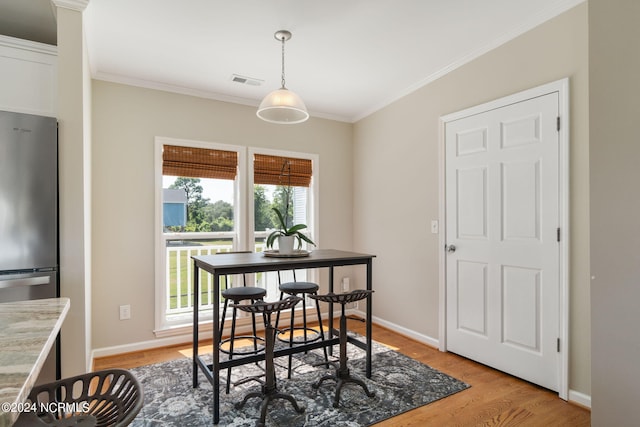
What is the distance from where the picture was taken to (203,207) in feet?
12.3

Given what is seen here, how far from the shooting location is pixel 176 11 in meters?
2.37

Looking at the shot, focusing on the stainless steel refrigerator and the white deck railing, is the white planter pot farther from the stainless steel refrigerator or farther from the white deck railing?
the stainless steel refrigerator

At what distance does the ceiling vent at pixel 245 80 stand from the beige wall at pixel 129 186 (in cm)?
46

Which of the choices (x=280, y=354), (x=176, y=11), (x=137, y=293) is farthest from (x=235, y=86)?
(x=280, y=354)

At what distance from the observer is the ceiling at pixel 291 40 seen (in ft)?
7.69

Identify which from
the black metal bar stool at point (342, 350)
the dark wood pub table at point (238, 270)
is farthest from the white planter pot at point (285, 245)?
the black metal bar stool at point (342, 350)

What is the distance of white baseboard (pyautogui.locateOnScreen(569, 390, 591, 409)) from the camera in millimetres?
2253

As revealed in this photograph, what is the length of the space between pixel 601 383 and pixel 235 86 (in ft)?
12.1

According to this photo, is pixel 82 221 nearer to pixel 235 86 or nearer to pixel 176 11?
pixel 176 11

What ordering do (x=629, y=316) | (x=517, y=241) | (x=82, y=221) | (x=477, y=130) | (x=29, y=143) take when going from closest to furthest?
1. (x=629, y=316)
2. (x=29, y=143)
3. (x=82, y=221)
4. (x=517, y=241)
5. (x=477, y=130)

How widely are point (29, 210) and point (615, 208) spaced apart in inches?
129

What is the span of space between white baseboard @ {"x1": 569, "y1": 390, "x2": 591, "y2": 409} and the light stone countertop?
9.53 feet

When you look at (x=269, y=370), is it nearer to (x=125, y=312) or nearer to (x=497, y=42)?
(x=125, y=312)

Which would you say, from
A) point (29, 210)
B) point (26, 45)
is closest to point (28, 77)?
point (26, 45)
